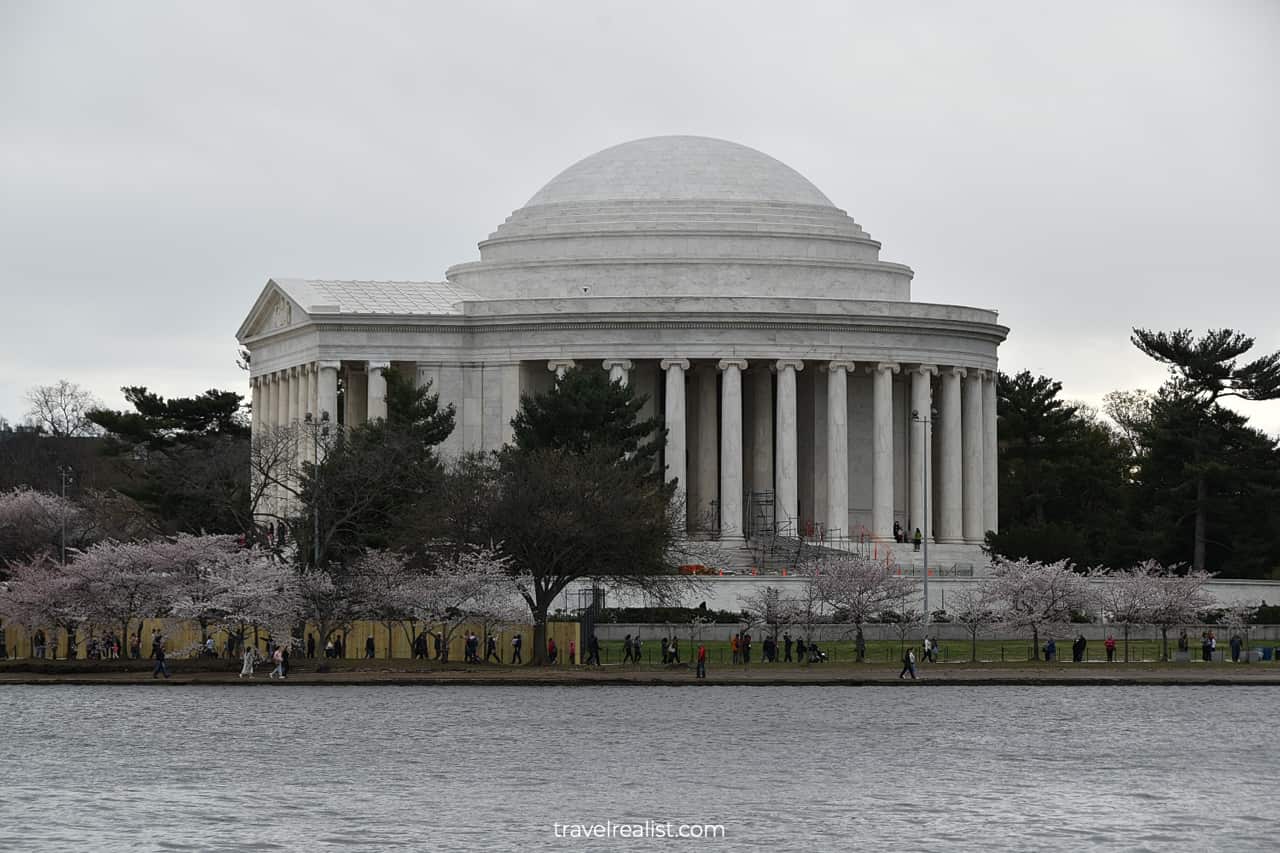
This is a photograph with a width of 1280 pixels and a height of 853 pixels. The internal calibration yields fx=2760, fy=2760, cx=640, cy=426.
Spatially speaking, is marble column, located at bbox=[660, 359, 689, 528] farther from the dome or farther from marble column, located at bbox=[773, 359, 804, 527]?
the dome

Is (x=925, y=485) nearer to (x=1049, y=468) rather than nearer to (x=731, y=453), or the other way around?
(x=731, y=453)

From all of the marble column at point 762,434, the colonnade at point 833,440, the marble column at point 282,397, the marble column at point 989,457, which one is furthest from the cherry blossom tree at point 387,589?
the marble column at point 989,457

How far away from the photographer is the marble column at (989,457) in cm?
14475

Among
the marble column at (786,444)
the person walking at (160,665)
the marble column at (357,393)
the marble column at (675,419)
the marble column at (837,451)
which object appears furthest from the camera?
the marble column at (357,393)

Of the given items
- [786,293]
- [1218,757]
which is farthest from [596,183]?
[1218,757]

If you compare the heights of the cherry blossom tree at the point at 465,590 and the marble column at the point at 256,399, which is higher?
the marble column at the point at 256,399

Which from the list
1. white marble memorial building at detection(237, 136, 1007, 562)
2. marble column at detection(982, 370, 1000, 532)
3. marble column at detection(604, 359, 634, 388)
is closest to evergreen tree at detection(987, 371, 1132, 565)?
marble column at detection(982, 370, 1000, 532)

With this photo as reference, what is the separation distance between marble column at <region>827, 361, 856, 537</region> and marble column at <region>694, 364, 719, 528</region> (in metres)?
6.28

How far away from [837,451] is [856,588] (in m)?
24.7

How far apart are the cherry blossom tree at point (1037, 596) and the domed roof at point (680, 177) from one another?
1532 inches

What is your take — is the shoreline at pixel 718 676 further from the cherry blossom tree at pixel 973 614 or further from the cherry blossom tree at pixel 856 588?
the cherry blossom tree at pixel 856 588

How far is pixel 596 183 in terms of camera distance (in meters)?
149

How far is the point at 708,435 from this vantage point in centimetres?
14125

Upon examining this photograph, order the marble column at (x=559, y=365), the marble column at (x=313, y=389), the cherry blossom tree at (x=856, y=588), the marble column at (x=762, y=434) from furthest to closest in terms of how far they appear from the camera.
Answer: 1. the marble column at (x=762, y=434)
2. the marble column at (x=313, y=389)
3. the marble column at (x=559, y=365)
4. the cherry blossom tree at (x=856, y=588)
